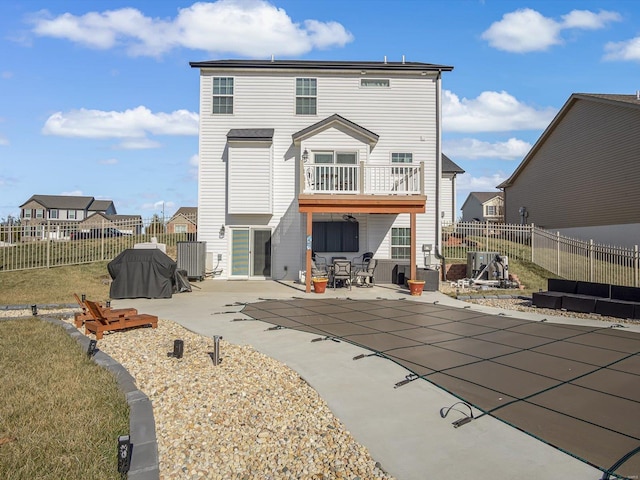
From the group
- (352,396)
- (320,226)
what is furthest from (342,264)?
(352,396)

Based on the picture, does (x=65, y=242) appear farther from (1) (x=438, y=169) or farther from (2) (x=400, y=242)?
(1) (x=438, y=169)

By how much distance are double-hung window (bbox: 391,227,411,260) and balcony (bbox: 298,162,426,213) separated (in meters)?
1.97

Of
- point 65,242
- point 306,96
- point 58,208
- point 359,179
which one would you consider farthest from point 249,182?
point 58,208

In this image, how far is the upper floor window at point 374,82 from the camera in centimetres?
1581

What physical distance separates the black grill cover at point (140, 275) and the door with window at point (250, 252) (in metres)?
4.16

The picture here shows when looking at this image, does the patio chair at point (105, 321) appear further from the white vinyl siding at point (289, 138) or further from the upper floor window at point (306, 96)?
the upper floor window at point (306, 96)

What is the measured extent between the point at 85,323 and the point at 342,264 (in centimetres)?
797

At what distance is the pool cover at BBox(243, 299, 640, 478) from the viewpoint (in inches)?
134

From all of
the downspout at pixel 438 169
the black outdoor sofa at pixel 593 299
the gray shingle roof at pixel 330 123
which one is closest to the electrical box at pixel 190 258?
the gray shingle roof at pixel 330 123

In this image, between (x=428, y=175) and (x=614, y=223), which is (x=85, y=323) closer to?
(x=428, y=175)

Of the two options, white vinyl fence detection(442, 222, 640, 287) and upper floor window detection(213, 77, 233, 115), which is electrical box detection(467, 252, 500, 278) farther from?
upper floor window detection(213, 77, 233, 115)

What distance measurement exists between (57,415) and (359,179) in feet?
35.3

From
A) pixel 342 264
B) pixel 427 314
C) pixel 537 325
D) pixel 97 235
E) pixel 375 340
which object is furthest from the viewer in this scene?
pixel 97 235

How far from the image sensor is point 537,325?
7.83m
